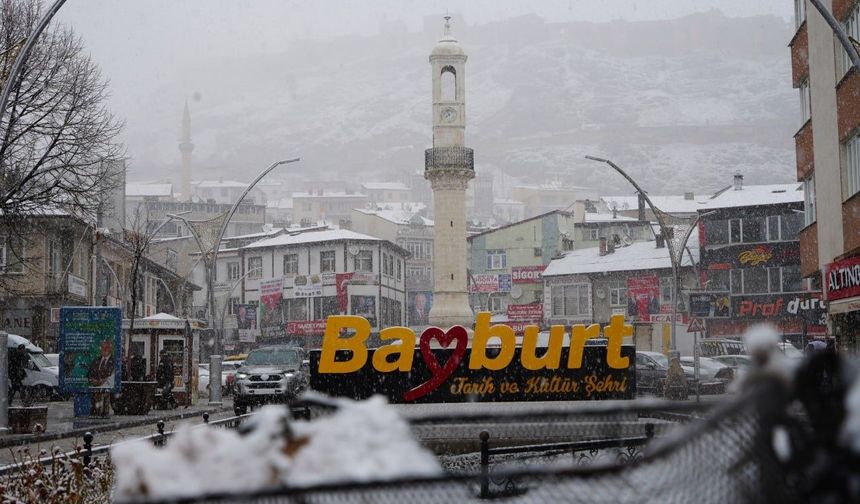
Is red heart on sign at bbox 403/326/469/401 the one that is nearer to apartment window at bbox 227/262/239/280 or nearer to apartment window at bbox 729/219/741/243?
apartment window at bbox 729/219/741/243

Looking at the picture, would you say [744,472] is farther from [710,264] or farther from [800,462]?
[710,264]

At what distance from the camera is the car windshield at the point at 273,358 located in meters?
36.2

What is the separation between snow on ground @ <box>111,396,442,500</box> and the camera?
2393mm

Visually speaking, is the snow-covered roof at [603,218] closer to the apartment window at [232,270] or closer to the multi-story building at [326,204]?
the apartment window at [232,270]

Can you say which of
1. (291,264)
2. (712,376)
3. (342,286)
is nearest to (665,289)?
(342,286)

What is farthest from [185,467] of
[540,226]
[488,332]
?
[540,226]

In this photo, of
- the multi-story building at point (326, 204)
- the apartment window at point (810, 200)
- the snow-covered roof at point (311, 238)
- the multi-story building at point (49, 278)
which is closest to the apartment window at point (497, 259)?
the snow-covered roof at point (311, 238)

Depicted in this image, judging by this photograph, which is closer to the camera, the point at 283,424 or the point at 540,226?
the point at 283,424

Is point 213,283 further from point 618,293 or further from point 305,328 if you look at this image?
point 305,328

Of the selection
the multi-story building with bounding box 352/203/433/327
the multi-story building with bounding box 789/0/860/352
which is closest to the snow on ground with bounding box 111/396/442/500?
the multi-story building with bounding box 789/0/860/352

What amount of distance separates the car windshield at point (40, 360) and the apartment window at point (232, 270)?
193 ft

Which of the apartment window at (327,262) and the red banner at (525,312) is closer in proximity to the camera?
the red banner at (525,312)

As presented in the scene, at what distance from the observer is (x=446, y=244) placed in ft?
238

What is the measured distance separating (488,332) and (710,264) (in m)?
52.8
